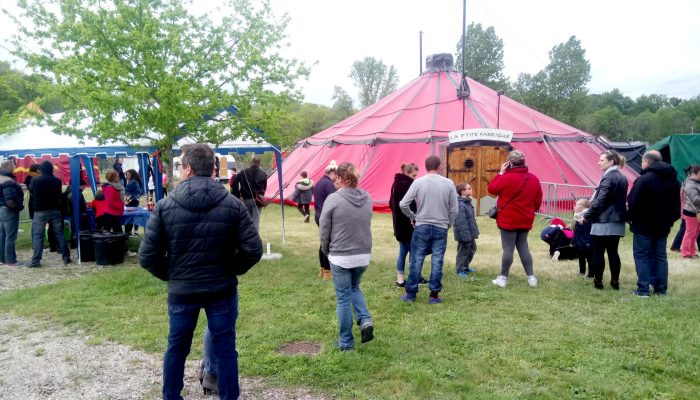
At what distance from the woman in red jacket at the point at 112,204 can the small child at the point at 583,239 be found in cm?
761

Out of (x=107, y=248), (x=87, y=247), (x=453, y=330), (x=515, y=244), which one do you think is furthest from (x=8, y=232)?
(x=515, y=244)

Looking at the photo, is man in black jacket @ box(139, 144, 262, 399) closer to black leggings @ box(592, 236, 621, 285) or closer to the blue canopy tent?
black leggings @ box(592, 236, 621, 285)

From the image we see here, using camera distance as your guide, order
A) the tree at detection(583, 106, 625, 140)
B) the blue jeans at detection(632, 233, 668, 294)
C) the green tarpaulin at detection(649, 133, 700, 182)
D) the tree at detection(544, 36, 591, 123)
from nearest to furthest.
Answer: the blue jeans at detection(632, 233, 668, 294)
the green tarpaulin at detection(649, 133, 700, 182)
the tree at detection(544, 36, 591, 123)
the tree at detection(583, 106, 625, 140)

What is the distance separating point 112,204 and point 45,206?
1135 millimetres

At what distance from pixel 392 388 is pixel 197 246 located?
182 cm

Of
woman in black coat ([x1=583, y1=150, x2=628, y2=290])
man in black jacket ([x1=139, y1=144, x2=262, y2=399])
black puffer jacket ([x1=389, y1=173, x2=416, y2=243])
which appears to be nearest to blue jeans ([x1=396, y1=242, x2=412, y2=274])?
black puffer jacket ([x1=389, y1=173, x2=416, y2=243])

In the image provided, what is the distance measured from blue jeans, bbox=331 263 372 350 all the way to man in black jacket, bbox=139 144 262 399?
1281mm

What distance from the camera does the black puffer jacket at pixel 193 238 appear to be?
3080 mm

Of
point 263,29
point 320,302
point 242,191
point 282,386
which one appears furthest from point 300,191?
point 282,386

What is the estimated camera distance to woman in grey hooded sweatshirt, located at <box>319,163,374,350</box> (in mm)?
4355

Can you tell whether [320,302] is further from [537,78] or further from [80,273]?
[537,78]

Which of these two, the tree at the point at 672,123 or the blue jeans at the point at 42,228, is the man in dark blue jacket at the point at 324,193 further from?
the tree at the point at 672,123

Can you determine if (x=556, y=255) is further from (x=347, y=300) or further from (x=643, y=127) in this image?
(x=643, y=127)

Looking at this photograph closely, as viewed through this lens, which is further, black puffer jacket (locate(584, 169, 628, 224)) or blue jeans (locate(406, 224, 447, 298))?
black puffer jacket (locate(584, 169, 628, 224))
